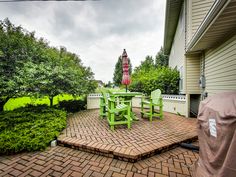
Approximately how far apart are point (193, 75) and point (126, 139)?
4.10 m

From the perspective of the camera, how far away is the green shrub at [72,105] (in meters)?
6.25

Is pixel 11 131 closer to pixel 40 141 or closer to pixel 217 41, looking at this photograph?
pixel 40 141

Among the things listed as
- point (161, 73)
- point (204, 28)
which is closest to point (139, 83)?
point (161, 73)

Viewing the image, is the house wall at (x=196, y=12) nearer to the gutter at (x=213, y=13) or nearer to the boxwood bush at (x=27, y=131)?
the gutter at (x=213, y=13)

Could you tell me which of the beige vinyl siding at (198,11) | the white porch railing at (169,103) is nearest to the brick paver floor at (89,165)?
the white porch railing at (169,103)

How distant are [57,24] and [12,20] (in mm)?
2806

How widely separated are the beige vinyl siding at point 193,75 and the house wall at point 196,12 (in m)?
1.04

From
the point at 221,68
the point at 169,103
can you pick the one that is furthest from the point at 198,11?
the point at 169,103

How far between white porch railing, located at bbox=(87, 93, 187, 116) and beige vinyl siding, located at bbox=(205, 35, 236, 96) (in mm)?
1351

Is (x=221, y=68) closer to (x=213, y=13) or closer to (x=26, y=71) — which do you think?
(x=213, y=13)

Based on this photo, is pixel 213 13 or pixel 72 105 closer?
pixel 213 13

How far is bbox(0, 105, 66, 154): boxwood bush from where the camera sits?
2.80 m

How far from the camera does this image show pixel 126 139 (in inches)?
123

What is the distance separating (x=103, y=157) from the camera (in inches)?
103
